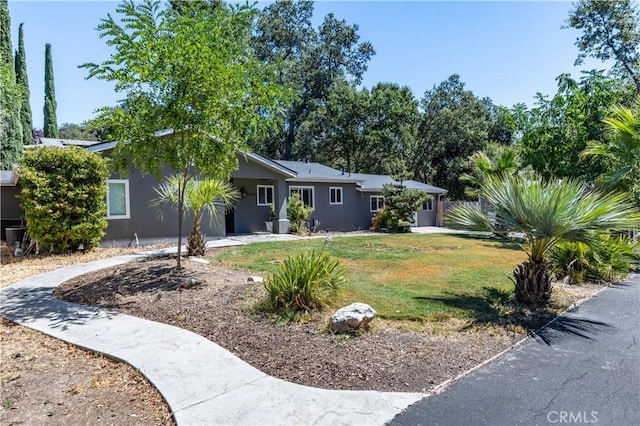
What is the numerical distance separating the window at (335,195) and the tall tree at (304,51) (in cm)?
1427

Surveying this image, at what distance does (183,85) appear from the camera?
7.45 meters

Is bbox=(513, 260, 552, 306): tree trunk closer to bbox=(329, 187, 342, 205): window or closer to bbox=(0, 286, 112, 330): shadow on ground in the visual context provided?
bbox=(0, 286, 112, 330): shadow on ground

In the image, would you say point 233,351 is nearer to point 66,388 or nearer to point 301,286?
point 301,286

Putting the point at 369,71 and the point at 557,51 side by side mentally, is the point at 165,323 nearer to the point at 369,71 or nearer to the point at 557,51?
the point at 557,51

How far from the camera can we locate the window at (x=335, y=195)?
858 inches

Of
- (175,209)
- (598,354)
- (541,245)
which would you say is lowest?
(598,354)

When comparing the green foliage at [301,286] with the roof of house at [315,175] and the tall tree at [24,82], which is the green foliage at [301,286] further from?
the tall tree at [24,82]

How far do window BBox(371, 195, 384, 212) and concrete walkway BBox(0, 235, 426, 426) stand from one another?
63.5 feet

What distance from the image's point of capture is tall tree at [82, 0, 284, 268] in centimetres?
724

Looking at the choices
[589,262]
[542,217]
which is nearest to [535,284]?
[542,217]

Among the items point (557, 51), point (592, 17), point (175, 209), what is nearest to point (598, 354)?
point (175, 209)

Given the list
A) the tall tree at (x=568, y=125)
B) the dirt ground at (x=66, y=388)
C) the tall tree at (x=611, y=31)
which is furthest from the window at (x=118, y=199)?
the tall tree at (x=611, y=31)

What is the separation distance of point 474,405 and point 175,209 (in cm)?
1312

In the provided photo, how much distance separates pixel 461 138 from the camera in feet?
116
